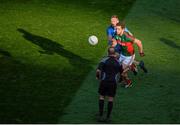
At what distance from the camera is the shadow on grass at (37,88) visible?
1517 centimetres

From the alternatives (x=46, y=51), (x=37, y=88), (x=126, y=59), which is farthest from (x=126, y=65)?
(x=46, y=51)

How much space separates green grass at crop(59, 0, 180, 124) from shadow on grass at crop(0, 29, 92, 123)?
36cm

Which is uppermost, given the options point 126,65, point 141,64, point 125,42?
point 125,42

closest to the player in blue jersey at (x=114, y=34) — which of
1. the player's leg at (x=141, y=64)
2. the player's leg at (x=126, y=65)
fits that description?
the player's leg at (x=141, y=64)

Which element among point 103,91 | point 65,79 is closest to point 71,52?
point 65,79

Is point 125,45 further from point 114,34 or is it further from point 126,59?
point 114,34

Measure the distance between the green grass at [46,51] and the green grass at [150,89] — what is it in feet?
1.59

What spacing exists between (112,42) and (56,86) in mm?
2213

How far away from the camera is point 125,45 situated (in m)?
16.9

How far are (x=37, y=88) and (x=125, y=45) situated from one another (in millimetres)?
2902

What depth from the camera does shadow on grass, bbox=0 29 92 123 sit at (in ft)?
49.8

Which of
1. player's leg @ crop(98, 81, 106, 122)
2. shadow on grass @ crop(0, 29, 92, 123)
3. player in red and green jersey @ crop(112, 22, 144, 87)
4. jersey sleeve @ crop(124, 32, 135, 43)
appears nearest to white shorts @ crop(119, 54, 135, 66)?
player in red and green jersey @ crop(112, 22, 144, 87)

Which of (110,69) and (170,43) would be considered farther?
(170,43)

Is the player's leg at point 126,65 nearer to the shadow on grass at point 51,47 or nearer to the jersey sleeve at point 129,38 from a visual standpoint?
the jersey sleeve at point 129,38
